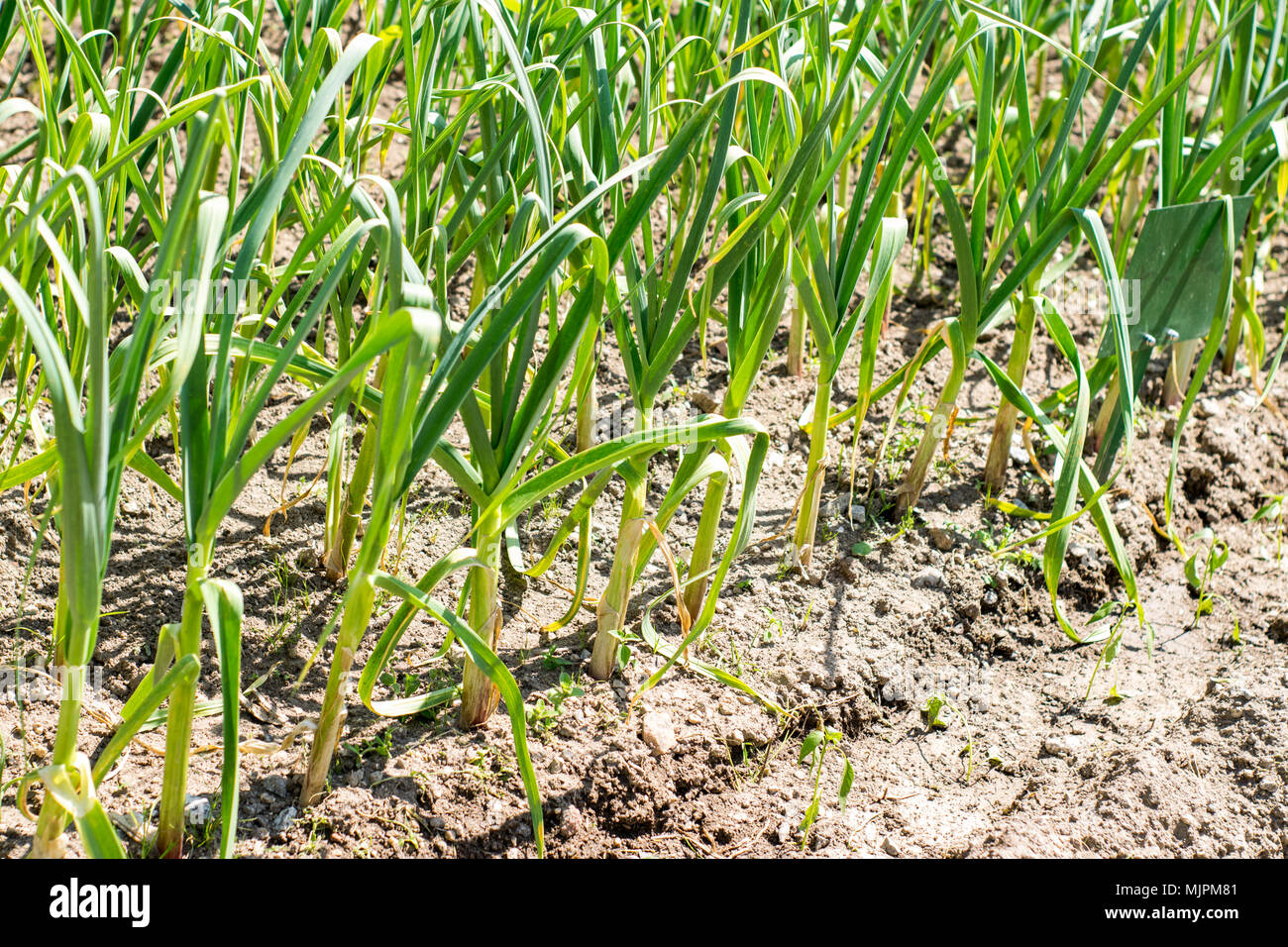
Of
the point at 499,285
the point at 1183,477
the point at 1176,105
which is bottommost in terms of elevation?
the point at 1183,477

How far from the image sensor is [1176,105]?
164 centimetres

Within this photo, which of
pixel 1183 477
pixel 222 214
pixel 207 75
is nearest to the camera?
pixel 222 214

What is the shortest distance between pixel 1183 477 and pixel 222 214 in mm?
1792

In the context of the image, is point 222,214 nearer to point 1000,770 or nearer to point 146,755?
point 146,755

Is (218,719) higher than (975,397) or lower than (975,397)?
lower

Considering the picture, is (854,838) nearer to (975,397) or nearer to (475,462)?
(475,462)

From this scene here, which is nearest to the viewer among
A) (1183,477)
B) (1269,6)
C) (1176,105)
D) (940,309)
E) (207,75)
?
(207,75)

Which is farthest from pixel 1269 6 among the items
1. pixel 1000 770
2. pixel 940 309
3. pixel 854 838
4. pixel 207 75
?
pixel 207 75

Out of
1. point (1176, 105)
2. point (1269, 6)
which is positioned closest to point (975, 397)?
point (1176, 105)

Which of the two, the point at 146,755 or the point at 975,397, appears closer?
the point at 146,755

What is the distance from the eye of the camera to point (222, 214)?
920 mm

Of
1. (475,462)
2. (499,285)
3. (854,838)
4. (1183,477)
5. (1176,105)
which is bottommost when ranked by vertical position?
(854,838)

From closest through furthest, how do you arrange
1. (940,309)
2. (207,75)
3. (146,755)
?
1. (146,755)
2. (207,75)
3. (940,309)

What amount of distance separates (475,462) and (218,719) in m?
0.49
